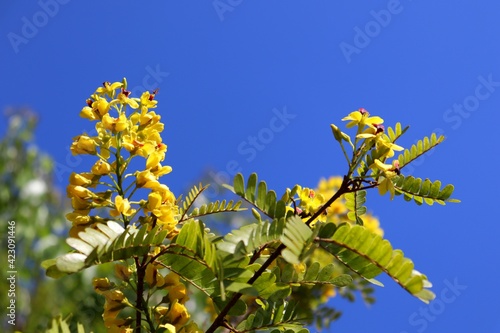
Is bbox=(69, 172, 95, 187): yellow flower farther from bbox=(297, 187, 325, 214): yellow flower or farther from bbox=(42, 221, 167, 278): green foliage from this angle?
bbox=(297, 187, 325, 214): yellow flower

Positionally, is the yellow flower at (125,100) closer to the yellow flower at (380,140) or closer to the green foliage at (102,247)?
the green foliage at (102,247)

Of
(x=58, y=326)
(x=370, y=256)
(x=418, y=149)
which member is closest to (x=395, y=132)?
(x=418, y=149)

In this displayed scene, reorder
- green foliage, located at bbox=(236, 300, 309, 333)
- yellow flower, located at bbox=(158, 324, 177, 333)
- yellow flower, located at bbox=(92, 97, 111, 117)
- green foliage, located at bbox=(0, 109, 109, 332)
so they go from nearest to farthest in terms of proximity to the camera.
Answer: yellow flower, located at bbox=(158, 324, 177, 333) < green foliage, located at bbox=(236, 300, 309, 333) < yellow flower, located at bbox=(92, 97, 111, 117) < green foliage, located at bbox=(0, 109, 109, 332)

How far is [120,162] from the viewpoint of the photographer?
1.35 meters

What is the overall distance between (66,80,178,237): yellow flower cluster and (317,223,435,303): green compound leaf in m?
0.35

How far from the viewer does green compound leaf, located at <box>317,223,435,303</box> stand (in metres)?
0.94

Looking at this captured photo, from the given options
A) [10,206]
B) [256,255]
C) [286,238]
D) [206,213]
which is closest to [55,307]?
[10,206]

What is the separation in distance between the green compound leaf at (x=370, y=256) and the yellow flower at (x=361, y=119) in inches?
15.4

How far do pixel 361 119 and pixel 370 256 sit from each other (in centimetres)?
45

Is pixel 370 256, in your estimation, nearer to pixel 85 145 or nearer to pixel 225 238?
pixel 225 238

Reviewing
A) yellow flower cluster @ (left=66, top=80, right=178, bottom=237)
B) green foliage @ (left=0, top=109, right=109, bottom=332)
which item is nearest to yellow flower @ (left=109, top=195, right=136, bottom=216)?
yellow flower cluster @ (left=66, top=80, right=178, bottom=237)

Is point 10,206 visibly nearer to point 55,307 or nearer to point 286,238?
point 55,307

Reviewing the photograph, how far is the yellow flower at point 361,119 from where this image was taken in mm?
1382

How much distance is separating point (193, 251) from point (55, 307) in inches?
98.4
